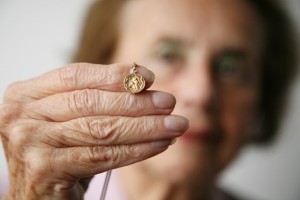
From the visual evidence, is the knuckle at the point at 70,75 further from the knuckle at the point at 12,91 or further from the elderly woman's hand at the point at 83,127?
the knuckle at the point at 12,91

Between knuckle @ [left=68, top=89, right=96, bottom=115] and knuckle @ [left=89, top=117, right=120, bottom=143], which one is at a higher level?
knuckle @ [left=68, top=89, right=96, bottom=115]

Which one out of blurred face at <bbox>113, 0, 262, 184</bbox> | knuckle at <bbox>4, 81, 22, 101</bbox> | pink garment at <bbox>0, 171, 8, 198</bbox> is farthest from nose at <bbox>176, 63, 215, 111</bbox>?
pink garment at <bbox>0, 171, 8, 198</bbox>

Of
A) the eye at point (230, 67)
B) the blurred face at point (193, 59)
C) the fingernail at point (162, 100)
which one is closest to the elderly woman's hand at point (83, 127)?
the fingernail at point (162, 100)

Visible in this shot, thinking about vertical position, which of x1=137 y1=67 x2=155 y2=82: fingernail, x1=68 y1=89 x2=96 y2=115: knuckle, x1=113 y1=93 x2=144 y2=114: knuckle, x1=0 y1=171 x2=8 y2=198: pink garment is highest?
x1=137 y1=67 x2=155 y2=82: fingernail

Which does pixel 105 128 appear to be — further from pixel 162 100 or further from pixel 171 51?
pixel 171 51

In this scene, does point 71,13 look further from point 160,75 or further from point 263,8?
point 263,8

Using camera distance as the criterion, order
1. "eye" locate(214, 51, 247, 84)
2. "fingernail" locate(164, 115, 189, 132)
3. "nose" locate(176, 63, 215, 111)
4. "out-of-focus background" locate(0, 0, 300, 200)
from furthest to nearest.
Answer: "out-of-focus background" locate(0, 0, 300, 200), "eye" locate(214, 51, 247, 84), "nose" locate(176, 63, 215, 111), "fingernail" locate(164, 115, 189, 132)

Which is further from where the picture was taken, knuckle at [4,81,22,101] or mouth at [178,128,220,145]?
mouth at [178,128,220,145]

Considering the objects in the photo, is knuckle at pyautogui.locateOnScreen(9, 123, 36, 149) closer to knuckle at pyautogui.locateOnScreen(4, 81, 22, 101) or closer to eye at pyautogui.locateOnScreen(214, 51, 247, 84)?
knuckle at pyautogui.locateOnScreen(4, 81, 22, 101)
